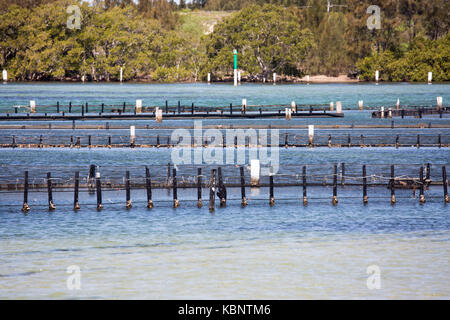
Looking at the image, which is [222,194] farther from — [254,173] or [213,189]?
[254,173]

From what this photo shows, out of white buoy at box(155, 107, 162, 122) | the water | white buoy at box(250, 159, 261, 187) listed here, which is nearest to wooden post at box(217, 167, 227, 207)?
the water

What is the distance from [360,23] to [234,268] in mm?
172279

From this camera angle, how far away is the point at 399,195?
160 feet

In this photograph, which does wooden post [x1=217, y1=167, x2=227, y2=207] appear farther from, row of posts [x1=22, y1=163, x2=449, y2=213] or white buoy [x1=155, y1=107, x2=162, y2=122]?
white buoy [x1=155, y1=107, x2=162, y2=122]

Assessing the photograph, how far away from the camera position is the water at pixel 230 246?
30391 millimetres

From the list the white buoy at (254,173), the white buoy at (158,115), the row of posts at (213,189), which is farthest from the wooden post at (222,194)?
the white buoy at (158,115)

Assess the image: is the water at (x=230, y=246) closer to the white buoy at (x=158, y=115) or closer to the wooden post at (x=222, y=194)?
the wooden post at (x=222, y=194)

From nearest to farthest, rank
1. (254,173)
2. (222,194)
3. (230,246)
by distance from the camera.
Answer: (230,246), (222,194), (254,173)

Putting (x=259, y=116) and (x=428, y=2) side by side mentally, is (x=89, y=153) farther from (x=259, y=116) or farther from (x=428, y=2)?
(x=428, y=2)

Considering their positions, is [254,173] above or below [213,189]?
above

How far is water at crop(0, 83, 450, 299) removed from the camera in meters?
30.4

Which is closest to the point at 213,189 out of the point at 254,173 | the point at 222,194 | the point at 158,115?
the point at 222,194

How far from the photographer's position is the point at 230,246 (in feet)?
124

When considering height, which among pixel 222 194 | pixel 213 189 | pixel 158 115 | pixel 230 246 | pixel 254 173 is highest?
pixel 158 115
